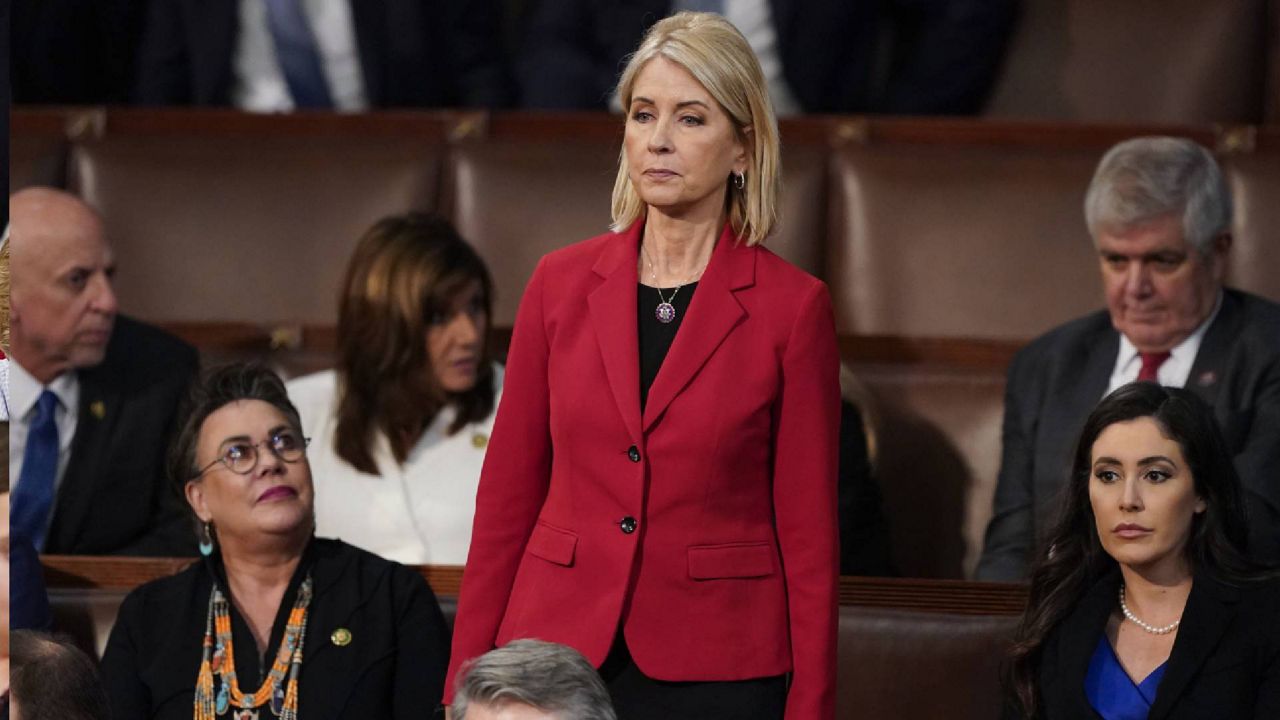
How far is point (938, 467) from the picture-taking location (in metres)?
2.71

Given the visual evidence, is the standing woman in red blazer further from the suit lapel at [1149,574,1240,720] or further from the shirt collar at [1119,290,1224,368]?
the shirt collar at [1119,290,1224,368]

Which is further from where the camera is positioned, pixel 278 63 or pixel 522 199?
pixel 278 63

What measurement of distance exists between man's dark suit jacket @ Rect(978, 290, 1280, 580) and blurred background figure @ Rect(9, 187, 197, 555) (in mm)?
1061

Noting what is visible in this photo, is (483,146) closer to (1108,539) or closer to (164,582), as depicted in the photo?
(164,582)

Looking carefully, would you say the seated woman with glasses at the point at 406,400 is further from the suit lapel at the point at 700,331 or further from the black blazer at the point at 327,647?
the suit lapel at the point at 700,331

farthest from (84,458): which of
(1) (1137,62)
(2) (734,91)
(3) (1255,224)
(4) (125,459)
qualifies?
(1) (1137,62)

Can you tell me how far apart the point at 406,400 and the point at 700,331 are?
1.03m

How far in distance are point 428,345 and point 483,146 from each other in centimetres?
69

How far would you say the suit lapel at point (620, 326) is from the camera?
5.26ft

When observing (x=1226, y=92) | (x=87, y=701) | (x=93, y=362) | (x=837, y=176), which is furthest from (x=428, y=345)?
(x=1226, y=92)

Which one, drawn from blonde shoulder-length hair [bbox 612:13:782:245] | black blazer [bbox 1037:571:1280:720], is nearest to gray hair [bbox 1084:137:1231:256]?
black blazer [bbox 1037:571:1280:720]

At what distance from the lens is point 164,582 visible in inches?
81.0

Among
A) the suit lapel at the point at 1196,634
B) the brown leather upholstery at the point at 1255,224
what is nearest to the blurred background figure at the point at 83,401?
the suit lapel at the point at 1196,634

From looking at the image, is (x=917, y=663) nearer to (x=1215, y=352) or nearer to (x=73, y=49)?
(x=1215, y=352)
